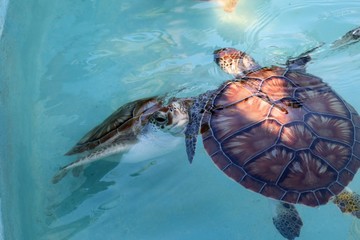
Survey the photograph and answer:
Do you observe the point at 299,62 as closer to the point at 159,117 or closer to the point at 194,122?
the point at 194,122

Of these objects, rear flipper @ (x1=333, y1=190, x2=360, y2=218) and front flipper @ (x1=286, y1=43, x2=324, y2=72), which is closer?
rear flipper @ (x1=333, y1=190, x2=360, y2=218)

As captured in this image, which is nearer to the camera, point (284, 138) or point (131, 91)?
point (284, 138)

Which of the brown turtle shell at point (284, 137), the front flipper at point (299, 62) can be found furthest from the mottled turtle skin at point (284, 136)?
the front flipper at point (299, 62)

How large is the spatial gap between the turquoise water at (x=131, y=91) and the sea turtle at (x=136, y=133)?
0.09m

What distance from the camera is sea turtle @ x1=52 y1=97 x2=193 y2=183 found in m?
2.61

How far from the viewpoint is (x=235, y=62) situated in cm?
309

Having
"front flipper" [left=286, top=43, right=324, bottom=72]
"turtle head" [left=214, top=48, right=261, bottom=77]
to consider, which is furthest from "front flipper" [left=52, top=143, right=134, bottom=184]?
"front flipper" [left=286, top=43, right=324, bottom=72]

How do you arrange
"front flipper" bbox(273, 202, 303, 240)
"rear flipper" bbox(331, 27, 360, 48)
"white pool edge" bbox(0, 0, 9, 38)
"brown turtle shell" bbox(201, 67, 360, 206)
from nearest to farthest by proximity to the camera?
"brown turtle shell" bbox(201, 67, 360, 206)
"front flipper" bbox(273, 202, 303, 240)
"rear flipper" bbox(331, 27, 360, 48)
"white pool edge" bbox(0, 0, 9, 38)

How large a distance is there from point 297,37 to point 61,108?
2.00 meters

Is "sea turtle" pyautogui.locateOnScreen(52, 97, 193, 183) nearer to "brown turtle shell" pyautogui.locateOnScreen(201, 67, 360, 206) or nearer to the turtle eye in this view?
the turtle eye

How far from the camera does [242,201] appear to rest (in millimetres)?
2658

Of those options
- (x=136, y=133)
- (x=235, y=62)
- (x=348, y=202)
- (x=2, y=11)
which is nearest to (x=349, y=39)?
(x=235, y=62)

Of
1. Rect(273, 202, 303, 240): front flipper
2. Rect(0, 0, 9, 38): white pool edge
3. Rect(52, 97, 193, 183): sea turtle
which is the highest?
Rect(0, 0, 9, 38): white pool edge

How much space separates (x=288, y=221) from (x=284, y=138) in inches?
18.8
